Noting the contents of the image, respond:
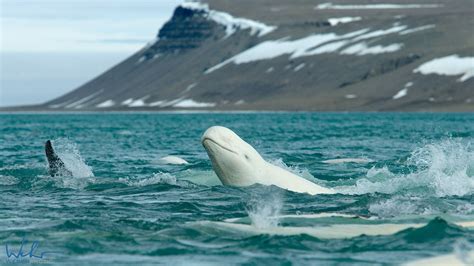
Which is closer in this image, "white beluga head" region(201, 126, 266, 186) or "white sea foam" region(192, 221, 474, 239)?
"white sea foam" region(192, 221, 474, 239)

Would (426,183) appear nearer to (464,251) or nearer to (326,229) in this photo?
(326,229)

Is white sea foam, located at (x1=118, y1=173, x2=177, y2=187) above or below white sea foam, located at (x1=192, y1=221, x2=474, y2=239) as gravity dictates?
below

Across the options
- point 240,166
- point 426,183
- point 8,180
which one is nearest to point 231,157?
point 240,166

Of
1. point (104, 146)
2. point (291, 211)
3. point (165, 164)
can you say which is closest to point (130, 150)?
point (104, 146)

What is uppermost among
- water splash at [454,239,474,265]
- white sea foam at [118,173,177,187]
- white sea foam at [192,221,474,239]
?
white sea foam at [192,221,474,239]

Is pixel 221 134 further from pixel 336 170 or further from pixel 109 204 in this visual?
pixel 336 170

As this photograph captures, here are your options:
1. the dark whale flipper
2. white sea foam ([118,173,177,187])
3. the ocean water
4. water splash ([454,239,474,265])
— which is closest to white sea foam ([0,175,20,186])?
the ocean water

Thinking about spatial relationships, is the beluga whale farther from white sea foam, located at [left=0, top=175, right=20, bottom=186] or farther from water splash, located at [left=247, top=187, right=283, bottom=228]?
white sea foam, located at [left=0, top=175, right=20, bottom=186]

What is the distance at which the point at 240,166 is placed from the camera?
23.8 metres

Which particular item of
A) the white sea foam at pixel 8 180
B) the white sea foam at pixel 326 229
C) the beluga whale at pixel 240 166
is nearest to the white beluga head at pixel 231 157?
the beluga whale at pixel 240 166

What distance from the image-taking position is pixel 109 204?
77.6 feet

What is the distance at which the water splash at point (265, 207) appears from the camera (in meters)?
19.5

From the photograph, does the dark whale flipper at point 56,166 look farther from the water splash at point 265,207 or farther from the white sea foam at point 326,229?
the white sea foam at point 326,229

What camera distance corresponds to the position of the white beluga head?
75.6 ft
